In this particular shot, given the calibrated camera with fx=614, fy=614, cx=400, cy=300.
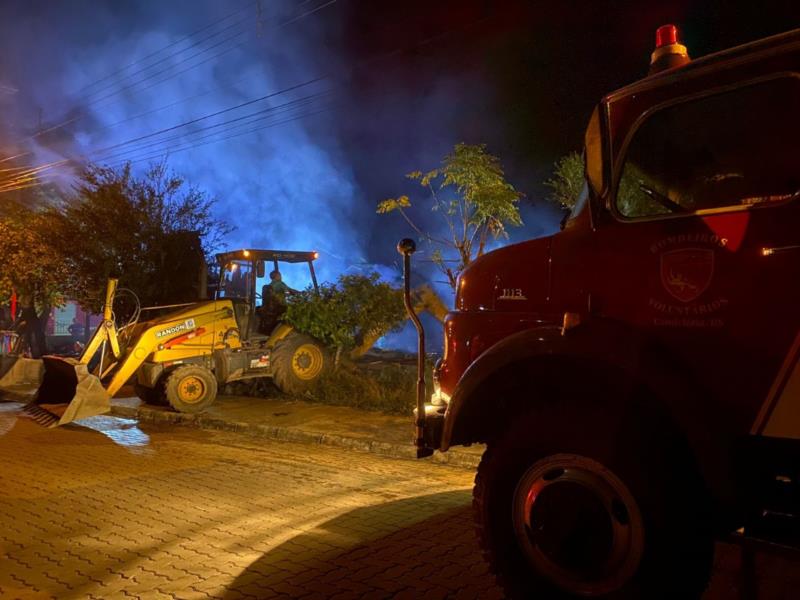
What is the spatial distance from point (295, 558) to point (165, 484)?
8.45 feet

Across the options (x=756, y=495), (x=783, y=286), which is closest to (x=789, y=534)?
(x=756, y=495)

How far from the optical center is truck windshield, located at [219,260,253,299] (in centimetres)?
1208

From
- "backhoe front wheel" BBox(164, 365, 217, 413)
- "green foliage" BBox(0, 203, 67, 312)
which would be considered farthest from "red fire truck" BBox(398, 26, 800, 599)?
"green foliage" BBox(0, 203, 67, 312)

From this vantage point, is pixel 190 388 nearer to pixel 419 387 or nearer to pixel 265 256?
pixel 265 256

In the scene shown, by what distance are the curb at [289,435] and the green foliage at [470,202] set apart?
3.22 meters

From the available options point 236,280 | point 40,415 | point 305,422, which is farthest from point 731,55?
point 40,415

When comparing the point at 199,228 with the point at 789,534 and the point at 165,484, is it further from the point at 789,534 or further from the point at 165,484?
the point at 789,534

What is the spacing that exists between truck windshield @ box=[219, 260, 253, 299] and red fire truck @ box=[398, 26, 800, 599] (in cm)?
933

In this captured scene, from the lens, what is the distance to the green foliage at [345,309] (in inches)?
478

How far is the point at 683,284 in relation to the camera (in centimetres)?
282

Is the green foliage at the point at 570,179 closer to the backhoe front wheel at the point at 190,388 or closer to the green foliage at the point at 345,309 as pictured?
the green foliage at the point at 345,309

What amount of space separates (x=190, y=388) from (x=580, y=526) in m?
8.97

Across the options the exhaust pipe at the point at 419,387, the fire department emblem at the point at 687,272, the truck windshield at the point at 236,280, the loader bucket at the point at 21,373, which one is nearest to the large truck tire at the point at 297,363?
the truck windshield at the point at 236,280

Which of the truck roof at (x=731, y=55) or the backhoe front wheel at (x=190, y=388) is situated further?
the backhoe front wheel at (x=190, y=388)
